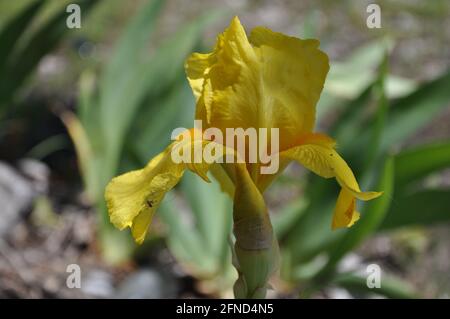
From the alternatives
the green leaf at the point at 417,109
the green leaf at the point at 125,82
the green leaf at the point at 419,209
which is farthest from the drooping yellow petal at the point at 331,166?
the green leaf at the point at 125,82

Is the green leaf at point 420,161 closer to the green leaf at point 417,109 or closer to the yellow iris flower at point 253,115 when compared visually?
the green leaf at point 417,109

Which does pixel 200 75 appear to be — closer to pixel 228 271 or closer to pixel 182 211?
pixel 228 271

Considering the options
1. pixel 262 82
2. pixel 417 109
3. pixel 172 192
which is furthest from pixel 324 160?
pixel 172 192

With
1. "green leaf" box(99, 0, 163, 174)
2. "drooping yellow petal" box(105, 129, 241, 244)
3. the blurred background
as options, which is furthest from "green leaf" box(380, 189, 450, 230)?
"drooping yellow petal" box(105, 129, 241, 244)

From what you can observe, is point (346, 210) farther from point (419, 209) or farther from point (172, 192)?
point (172, 192)

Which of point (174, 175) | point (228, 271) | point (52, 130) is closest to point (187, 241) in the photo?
point (228, 271)
